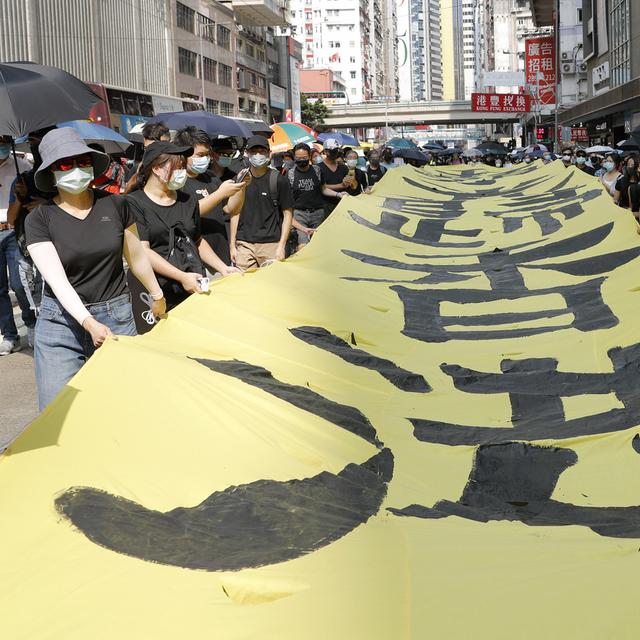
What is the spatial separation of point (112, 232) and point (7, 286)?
14.8 feet

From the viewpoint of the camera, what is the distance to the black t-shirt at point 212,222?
7254mm

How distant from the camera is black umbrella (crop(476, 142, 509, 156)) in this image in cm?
4912

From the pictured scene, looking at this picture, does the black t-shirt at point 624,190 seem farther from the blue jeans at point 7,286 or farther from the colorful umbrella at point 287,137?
the blue jeans at point 7,286

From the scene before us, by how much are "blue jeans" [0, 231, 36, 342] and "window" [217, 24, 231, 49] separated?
184ft

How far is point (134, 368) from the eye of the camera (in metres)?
4.32

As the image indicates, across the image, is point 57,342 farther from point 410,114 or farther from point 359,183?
point 410,114

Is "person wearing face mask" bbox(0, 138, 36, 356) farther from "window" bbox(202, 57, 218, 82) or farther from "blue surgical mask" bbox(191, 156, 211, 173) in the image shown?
"window" bbox(202, 57, 218, 82)

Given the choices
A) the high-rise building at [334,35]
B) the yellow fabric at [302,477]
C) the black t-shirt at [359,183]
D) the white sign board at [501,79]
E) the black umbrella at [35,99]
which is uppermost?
the high-rise building at [334,35]

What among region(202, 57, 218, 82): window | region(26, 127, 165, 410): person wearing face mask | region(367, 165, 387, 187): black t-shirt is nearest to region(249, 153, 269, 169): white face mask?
region(26, 127, 165, 410): person wearing face mask

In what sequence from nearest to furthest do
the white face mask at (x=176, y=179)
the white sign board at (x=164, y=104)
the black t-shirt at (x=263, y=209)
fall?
1. the white face mask at (x=176, y=179)
2. the black t-shirt at (x=263, y=209)
3. the white sign board at (x=164, y=104)

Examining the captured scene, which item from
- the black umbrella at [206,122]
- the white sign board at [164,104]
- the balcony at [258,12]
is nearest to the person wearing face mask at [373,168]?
the black umbrella at [206,122]

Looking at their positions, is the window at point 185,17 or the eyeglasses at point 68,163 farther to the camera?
the window at point 185,17

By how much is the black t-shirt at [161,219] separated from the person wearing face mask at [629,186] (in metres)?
10.0

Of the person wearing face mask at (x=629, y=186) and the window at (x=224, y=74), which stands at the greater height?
the window at (x=224, y=74)
